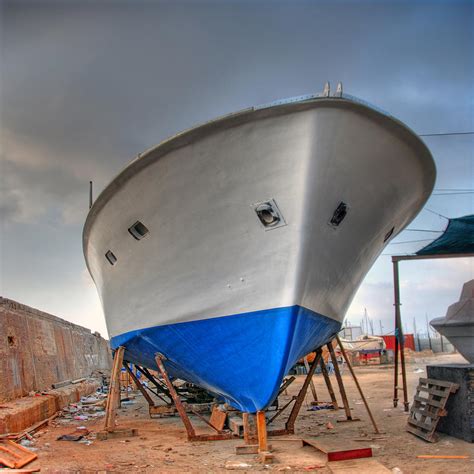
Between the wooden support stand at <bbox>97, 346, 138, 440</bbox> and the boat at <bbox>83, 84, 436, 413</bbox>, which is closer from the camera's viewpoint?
the boat at <bbox>83, 84, 436, 413</bbox>

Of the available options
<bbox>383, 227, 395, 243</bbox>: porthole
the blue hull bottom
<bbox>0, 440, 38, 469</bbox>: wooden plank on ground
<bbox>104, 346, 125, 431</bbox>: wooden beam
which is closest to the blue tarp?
<bbox>383, 227, 395, 243</bbox>: porthole

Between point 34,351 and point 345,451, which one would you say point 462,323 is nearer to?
point 345,451

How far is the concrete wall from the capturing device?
29.2 ft

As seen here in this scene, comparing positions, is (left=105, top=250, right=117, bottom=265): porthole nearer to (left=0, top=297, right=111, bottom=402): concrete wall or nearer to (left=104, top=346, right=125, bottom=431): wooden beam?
(left=104, top=346, right=125, bottom=431): wooden beam

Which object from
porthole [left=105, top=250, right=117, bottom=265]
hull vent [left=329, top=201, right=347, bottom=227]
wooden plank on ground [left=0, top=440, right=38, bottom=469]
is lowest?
wooden plank on ground [left=0, top=440, right=38, bottom=469]

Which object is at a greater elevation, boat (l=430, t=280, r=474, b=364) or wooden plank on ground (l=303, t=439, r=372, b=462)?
boat (l=430, t=280, r=474, b=364)

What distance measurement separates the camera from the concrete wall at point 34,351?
8.91 m

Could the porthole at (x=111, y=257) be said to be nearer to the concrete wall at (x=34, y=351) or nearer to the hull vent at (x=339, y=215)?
the hull vent at (x=339, y=215)

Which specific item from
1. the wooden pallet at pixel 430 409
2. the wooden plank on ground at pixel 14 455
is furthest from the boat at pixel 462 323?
the wooden plank on ground at pixel 14 455

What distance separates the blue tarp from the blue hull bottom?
170 inches

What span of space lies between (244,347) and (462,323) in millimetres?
8146

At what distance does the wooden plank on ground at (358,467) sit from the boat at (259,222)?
0.96 meters

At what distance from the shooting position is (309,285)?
196 inches

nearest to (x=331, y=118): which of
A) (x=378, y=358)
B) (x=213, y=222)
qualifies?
(x=213, y=222)
